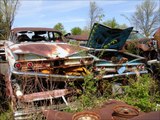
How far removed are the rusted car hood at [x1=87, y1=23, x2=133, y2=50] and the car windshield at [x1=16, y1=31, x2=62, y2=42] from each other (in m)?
1.16

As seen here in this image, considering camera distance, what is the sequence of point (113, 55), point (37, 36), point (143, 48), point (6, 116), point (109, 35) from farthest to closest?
1. point (143, 48)
2. point (109, 35)
3. point (37, 36)
4. point (113, 55)
5. point (6, 116)

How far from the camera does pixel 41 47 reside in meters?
6.38

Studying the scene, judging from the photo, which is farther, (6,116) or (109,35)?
(109,35)

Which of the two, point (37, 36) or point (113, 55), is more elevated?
point (37, 36)

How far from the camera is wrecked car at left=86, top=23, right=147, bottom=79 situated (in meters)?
6.73

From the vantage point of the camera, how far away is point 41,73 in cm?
569

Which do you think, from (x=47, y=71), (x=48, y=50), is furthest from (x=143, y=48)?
(x=47, y=71)

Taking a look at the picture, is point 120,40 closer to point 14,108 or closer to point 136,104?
point 136,104

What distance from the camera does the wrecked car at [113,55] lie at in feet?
22.1

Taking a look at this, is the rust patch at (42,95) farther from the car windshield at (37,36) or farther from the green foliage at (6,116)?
the car windshield at (37,36)

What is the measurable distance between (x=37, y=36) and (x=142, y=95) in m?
3.84

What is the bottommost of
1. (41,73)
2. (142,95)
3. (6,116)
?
(6,116)

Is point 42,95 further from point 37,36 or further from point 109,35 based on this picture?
point 109,35

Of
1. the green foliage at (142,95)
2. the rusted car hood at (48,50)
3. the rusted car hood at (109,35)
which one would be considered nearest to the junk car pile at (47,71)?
the rusted car hood at (48,50)
